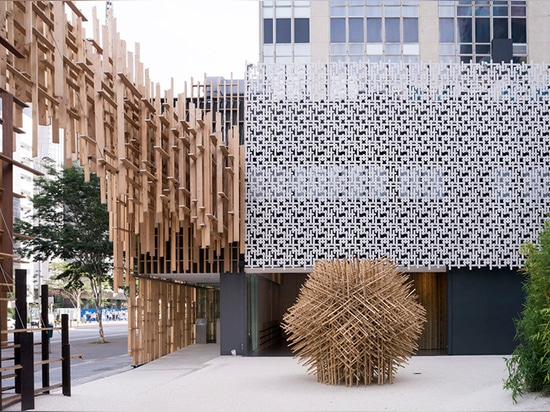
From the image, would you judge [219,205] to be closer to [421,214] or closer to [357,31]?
[421,214]

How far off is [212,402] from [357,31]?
27.0m

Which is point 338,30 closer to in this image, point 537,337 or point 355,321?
point 355,321

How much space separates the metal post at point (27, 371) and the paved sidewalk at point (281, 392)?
0.34 meters

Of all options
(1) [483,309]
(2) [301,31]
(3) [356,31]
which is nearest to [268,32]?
(2) [301,31]

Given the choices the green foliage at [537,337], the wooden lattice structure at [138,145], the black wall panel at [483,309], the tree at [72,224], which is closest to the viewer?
the green foliage at [537,337]

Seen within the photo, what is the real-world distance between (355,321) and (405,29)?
84.2ft

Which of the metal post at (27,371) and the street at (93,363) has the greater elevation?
the metal post at (27,371)

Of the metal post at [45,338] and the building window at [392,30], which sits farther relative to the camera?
the building window at [392,30]

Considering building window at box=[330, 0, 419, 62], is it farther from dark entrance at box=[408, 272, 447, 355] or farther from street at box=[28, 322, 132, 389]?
street at box=[28, 322, 132, 389]

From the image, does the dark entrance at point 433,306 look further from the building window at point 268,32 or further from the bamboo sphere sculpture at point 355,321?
the building window at point 268,32

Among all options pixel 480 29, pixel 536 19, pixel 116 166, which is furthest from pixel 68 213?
A: pixel 536 19

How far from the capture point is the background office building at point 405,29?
3584cm

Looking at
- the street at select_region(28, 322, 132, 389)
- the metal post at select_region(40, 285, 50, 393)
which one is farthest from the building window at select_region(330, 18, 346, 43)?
the metal post at select_region(40, 285, 50, 393)

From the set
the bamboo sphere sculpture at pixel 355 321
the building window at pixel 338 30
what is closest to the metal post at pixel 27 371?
the bamboo sphere sculpture at pixel 355 321
